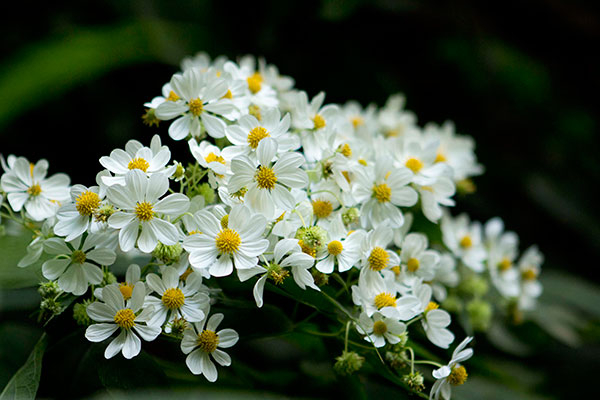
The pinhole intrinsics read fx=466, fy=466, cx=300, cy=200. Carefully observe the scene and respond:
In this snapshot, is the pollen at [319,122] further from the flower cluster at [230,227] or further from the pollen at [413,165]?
the pollen at [413,165]

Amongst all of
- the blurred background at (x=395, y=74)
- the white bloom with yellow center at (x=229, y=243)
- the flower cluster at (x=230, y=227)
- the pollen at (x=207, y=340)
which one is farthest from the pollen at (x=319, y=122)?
the blurred background at (x=395, y=74)

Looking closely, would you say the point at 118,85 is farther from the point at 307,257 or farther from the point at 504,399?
the point at 504,399

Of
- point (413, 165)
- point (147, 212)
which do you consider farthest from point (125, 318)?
point (413, 165)

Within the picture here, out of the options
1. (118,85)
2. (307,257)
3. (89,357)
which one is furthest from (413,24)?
(89,357)

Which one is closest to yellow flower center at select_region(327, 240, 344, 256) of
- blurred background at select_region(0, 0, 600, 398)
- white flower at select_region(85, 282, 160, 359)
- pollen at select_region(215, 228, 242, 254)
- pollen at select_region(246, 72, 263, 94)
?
pollen at select_region(215, 228, 242, 254)

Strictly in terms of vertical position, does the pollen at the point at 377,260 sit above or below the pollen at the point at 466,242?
below
